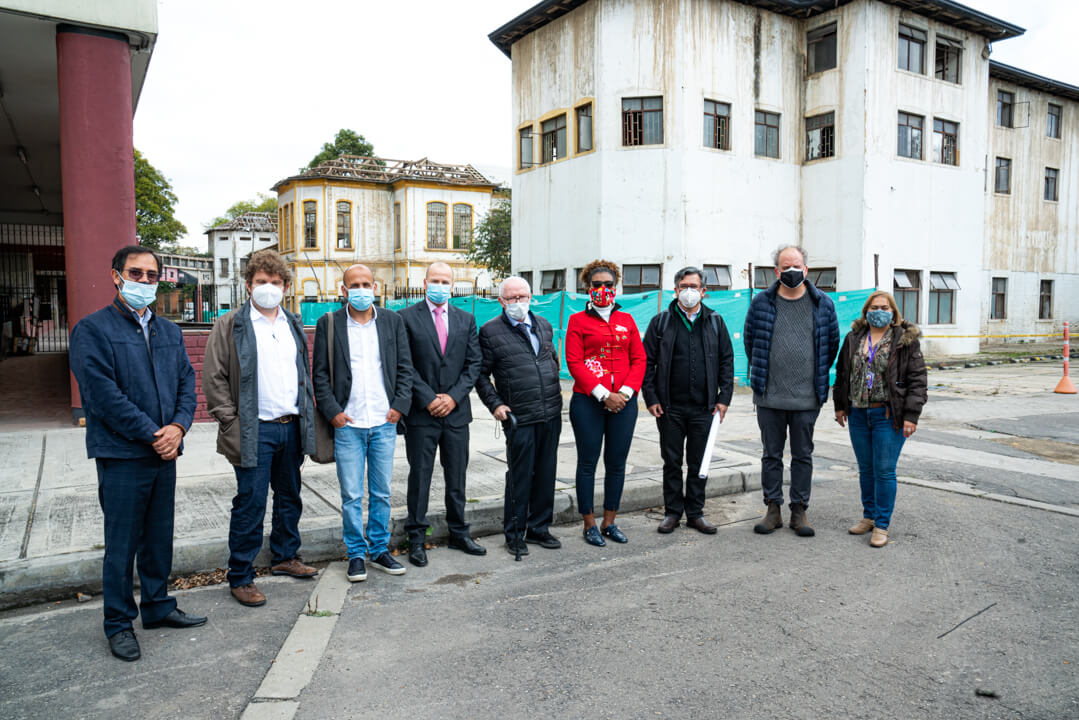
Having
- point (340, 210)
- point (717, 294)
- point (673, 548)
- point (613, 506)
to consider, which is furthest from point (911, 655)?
point (340, 210)

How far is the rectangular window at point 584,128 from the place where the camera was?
21812 millimetres

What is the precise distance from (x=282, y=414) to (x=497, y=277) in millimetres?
37179

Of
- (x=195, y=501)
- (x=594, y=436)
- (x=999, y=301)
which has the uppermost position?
(x=999, y=301)

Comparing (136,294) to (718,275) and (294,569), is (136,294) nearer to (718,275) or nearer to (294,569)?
(294,569)

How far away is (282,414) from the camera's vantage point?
4645 millimetres

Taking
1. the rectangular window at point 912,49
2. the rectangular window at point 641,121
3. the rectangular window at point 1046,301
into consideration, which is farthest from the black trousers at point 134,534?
the rectangular window at point 1046,301

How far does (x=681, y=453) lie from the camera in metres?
6.00

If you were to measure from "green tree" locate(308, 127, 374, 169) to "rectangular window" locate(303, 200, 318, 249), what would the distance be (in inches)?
553

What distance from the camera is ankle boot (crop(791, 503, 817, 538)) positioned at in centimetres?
580

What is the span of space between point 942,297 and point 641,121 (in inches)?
503

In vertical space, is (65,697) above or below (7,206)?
below

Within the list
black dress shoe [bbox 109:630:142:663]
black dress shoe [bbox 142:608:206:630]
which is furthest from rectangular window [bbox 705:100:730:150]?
black dress shoe [bbox 109:630:142:663]

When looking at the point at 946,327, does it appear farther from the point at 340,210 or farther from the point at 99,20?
the point at 340,210

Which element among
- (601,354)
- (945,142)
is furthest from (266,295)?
(945,142)
